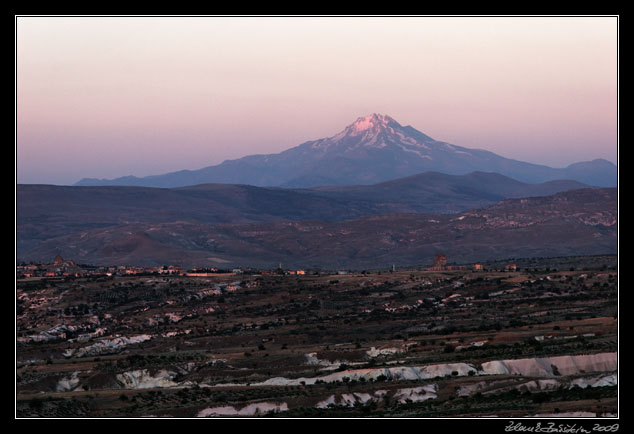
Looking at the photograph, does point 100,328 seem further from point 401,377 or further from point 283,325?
point 401,377

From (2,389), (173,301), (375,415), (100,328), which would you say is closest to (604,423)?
(375,415)
